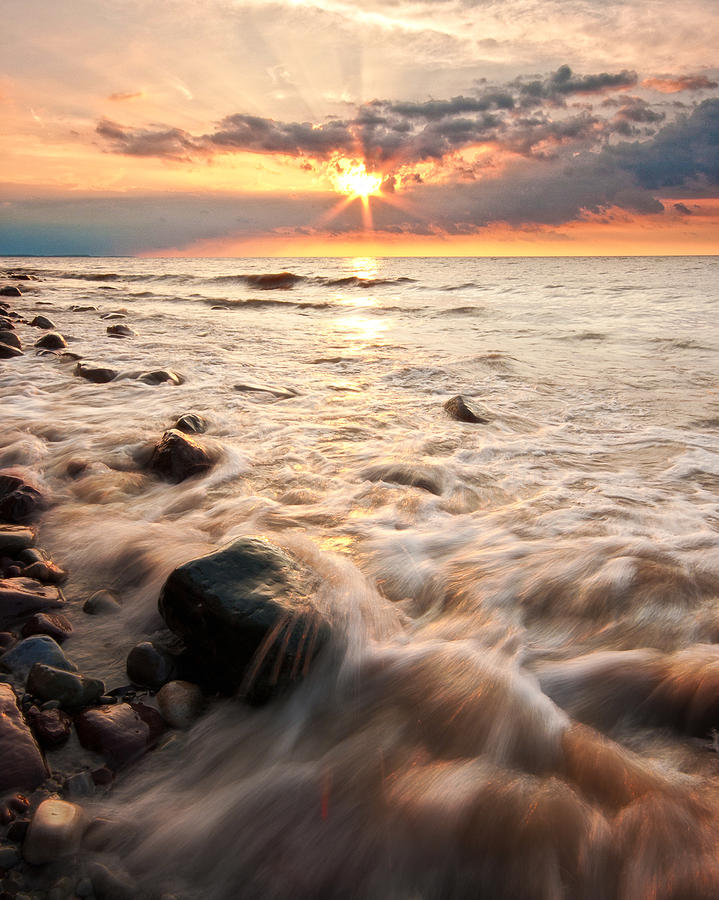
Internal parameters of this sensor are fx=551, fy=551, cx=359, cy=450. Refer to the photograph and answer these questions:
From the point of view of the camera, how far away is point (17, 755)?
138 centimetres

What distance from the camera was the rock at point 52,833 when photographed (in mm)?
1199

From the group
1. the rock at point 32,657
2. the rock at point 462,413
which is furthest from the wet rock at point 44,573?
the rock at point 462,413

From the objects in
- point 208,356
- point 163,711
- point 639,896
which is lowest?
point 639,896

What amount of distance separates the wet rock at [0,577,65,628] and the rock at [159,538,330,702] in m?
0.49

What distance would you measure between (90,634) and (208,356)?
669cm

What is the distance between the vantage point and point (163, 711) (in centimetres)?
166

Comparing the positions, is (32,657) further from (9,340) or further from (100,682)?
(9,340)

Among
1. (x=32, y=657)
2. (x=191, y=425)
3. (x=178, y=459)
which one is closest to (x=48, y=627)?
(x=32, y=657)

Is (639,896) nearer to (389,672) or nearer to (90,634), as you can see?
(389,672)

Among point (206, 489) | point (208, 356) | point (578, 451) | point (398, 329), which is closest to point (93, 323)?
point (208, 356)

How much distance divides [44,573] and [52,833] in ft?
4.15

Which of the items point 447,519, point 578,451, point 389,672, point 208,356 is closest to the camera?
point 389,672

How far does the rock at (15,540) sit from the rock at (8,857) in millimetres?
1445

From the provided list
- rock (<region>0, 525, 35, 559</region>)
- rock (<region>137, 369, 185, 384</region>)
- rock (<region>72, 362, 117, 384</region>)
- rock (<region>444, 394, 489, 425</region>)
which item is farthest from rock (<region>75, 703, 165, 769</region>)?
rock (<region>72, 362, 117, 384</region>)
